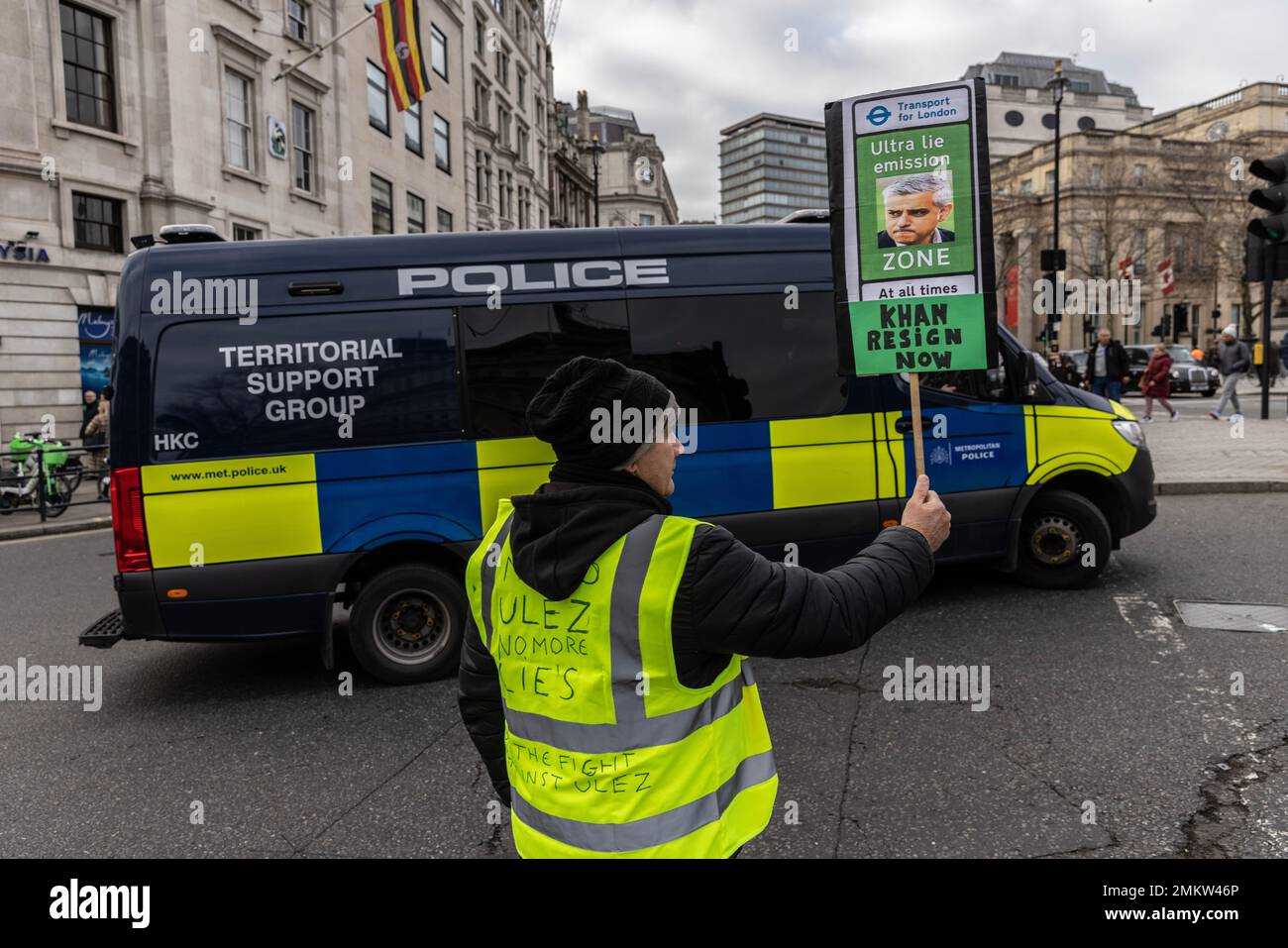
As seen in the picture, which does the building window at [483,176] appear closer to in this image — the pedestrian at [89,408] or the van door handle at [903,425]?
the pedestrian at [89,408]

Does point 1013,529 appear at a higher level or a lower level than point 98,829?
A: higher

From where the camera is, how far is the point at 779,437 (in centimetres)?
566

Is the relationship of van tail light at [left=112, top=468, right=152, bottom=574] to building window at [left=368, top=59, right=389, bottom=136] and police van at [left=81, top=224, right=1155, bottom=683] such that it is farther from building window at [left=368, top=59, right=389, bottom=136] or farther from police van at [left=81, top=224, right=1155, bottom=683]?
building window at [left=368, top=59, right=389, bottom=136]

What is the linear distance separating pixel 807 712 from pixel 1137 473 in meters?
3.55

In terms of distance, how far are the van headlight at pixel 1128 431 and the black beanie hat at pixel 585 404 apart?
578 centimetres

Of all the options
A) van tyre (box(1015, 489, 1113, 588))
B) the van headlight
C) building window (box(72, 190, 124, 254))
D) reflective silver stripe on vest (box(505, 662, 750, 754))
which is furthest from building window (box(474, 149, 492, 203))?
reflective silver stripe on vest (box(505, 662, 750, 754))

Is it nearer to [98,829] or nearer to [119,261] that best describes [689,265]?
[98,829]

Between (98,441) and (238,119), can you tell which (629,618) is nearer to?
(98,441)

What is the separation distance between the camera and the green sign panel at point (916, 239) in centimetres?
296

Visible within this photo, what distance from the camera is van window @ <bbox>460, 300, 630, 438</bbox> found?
521 centimetres

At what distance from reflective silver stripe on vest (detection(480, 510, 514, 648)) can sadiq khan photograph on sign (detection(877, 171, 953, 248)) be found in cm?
170

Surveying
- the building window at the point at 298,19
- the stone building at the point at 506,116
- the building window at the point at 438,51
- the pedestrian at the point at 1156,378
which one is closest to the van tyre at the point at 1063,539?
the pedestrian at the point at 1156,378

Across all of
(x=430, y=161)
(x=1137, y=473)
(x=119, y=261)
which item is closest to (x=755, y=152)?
(x=430, y=161)

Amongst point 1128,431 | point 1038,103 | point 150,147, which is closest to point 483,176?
point 150,147
